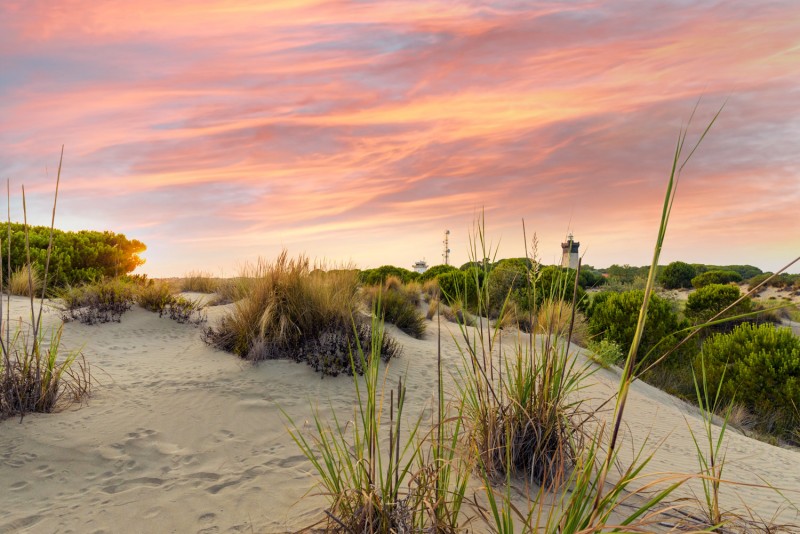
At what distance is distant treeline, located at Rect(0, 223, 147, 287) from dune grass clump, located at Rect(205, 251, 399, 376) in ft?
25.6

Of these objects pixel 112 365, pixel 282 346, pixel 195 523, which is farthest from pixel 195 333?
pixel 195 523

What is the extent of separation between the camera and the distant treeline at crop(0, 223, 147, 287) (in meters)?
13.7

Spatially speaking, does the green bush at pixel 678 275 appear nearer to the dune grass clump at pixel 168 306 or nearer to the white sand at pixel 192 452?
the white sand at pixel 192 452

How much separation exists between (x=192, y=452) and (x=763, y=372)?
10.1m

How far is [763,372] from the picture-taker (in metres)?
9.48

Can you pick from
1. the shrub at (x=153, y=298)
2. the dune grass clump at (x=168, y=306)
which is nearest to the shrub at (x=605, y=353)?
the dune grass clump at (x=168, y=306)

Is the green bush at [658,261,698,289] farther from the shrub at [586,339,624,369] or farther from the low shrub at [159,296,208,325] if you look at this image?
the low shrub at [159,296,208,325]

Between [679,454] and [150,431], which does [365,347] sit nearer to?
[150,431]

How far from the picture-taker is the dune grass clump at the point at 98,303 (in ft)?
27.2

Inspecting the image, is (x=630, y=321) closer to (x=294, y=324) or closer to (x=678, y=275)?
(x=294, y=324)

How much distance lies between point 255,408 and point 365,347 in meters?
1.79

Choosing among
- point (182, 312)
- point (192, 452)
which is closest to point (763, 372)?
point (192, 452)

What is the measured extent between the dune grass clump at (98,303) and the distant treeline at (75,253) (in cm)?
416

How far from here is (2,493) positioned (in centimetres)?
348
